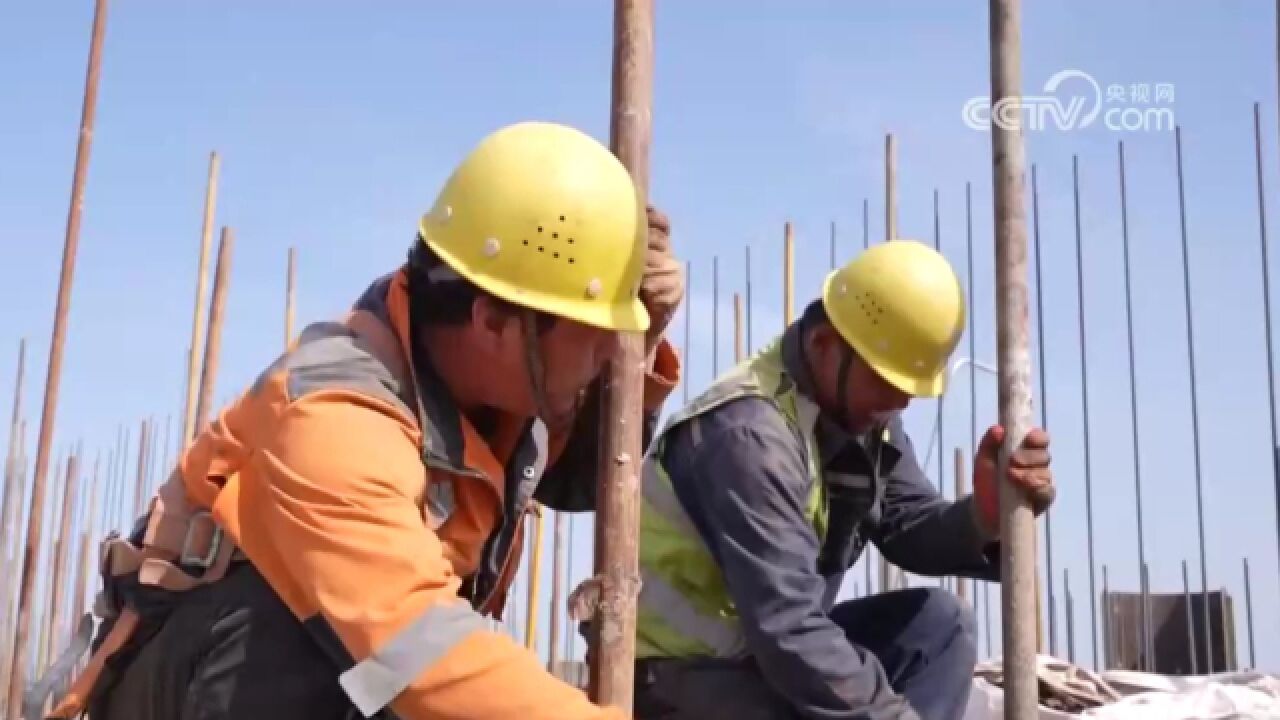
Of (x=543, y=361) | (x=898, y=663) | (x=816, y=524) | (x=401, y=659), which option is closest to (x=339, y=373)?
(x=543, y=361)

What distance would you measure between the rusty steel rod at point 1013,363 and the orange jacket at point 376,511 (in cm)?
113

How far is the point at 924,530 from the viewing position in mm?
Result: 3424

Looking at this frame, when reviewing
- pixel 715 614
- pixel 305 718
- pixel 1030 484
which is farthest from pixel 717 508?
pixel 305 718

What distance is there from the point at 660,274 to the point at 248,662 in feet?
2.94

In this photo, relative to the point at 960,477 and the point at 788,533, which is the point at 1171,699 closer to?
the point at 788,533

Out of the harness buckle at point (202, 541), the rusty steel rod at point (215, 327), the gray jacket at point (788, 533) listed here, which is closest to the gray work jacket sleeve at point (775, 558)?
the gray jacket at point (788, 533)

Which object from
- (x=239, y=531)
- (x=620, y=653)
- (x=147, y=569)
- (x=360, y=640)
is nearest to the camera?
(x=360, y=640)

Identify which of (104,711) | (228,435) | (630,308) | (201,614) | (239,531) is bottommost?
(104,711)

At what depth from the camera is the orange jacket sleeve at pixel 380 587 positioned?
1547 millimetres

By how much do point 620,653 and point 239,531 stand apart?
27.0 inches

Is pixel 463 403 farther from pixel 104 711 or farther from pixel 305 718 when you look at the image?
pixel 104 711

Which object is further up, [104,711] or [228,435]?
[228,435]

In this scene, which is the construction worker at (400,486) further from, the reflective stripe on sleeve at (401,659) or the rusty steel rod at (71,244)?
the rusty steel rod at (71,244)

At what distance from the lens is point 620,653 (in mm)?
2162
